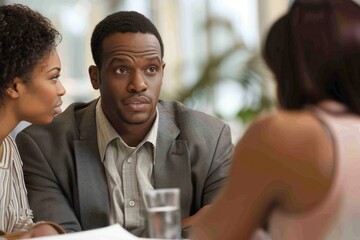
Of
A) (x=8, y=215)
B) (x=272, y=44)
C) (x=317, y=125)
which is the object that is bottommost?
(x=8, y=215)

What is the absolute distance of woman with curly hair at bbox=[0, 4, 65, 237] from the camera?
2.30m

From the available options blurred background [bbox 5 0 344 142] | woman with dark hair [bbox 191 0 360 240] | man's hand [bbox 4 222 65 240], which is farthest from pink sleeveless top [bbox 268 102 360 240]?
blurred background [bbox 5 0 344 142]

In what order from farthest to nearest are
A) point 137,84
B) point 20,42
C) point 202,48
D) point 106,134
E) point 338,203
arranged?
point 202,48 < point 106,134 < point 137,84 < point 20,42 < point 338,203

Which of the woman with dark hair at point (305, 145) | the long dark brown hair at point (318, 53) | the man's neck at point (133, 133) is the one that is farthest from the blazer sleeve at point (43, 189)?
the long dark brown hair at point (318, 53)

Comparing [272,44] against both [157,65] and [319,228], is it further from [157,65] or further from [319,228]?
[157,65]

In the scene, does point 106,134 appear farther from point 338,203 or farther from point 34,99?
point 338,203

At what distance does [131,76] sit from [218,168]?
0.42m

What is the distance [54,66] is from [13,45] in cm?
14

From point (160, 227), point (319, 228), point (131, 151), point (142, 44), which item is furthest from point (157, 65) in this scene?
point (319, 228)

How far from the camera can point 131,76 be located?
8.07 ft

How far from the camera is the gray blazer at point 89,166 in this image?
2465 millimetres

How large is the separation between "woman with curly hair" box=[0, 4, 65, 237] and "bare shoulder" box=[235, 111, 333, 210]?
3.63ft

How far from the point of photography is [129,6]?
780 cm

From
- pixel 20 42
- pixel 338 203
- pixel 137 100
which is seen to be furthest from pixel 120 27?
pixel 338 203
